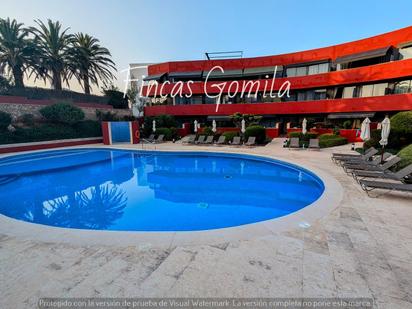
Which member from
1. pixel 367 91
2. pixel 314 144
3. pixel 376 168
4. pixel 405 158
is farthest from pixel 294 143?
pixel 367 91

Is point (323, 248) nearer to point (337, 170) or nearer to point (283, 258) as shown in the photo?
point (283, 258)

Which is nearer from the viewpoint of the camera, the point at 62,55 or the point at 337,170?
the point at 337,170

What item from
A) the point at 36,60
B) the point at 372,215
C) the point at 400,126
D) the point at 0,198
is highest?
the point at 36,60

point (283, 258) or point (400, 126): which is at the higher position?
point (400, 126)

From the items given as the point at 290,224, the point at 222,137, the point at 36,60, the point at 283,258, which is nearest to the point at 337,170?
the point at 290,224

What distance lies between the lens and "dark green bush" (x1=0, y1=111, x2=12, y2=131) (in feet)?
57.2

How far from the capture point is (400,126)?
1145 cm

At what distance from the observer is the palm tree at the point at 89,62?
25984mm

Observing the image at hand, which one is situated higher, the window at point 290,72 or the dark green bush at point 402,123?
the window at point 290,72

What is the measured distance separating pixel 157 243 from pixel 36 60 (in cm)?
2816

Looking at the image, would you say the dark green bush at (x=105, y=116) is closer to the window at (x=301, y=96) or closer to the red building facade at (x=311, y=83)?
the red building facade at (x=311, y=83)

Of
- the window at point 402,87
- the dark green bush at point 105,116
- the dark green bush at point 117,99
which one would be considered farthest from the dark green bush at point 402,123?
the dark green bush at point 117,99

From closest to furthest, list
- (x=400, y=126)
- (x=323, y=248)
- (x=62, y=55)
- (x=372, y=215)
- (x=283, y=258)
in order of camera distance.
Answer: (x=283, y=258), (x=323, y=248), (x=372, y=215), (x=400, y=126), (x=62, y=55)

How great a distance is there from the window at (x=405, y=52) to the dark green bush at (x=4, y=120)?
36.4 m
